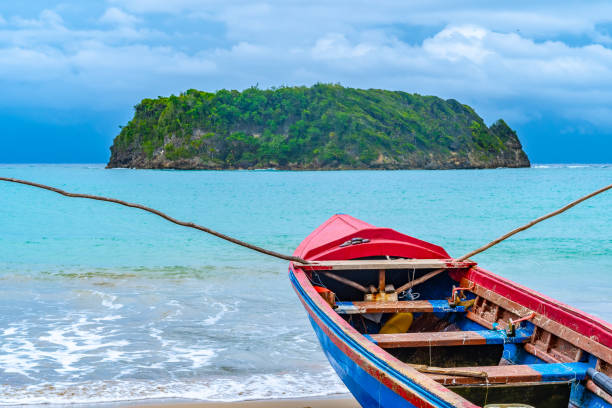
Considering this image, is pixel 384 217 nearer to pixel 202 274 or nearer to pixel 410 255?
pixel 202 274

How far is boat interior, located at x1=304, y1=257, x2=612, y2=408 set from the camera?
13.0 ft

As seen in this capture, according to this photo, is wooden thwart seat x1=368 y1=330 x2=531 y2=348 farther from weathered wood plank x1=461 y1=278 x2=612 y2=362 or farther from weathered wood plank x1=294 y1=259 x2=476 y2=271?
weathered wood plank x1=294 y1=259 x2=476 y2=271

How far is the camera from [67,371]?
6.89 metres

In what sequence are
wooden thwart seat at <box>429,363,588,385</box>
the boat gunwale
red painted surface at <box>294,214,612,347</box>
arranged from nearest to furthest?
the boat gunwale → wooden thwart seat at <box>429,363,588,385</box> → red painted surface at <box>294,214,612,347</box>

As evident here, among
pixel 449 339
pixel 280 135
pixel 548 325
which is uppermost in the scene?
pixel 280 135

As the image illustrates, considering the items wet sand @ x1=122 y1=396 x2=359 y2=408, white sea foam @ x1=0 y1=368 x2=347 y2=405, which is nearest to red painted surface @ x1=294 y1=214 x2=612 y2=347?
white sea foam @ x1=0 y1=368 x2=347 y2=405

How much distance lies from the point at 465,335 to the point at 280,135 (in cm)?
12824

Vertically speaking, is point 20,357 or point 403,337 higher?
point 403,337

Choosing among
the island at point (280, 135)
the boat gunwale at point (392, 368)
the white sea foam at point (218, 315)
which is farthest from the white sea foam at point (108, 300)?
the island at point (280, 135)

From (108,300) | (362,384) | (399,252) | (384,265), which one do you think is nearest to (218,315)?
(108,300)

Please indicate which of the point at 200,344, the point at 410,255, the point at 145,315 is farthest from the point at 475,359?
the point at 145,315

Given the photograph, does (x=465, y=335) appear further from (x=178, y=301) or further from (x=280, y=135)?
(x=280, y=135)

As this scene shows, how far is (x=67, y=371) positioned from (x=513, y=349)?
5020 mm

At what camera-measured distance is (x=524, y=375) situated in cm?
397
